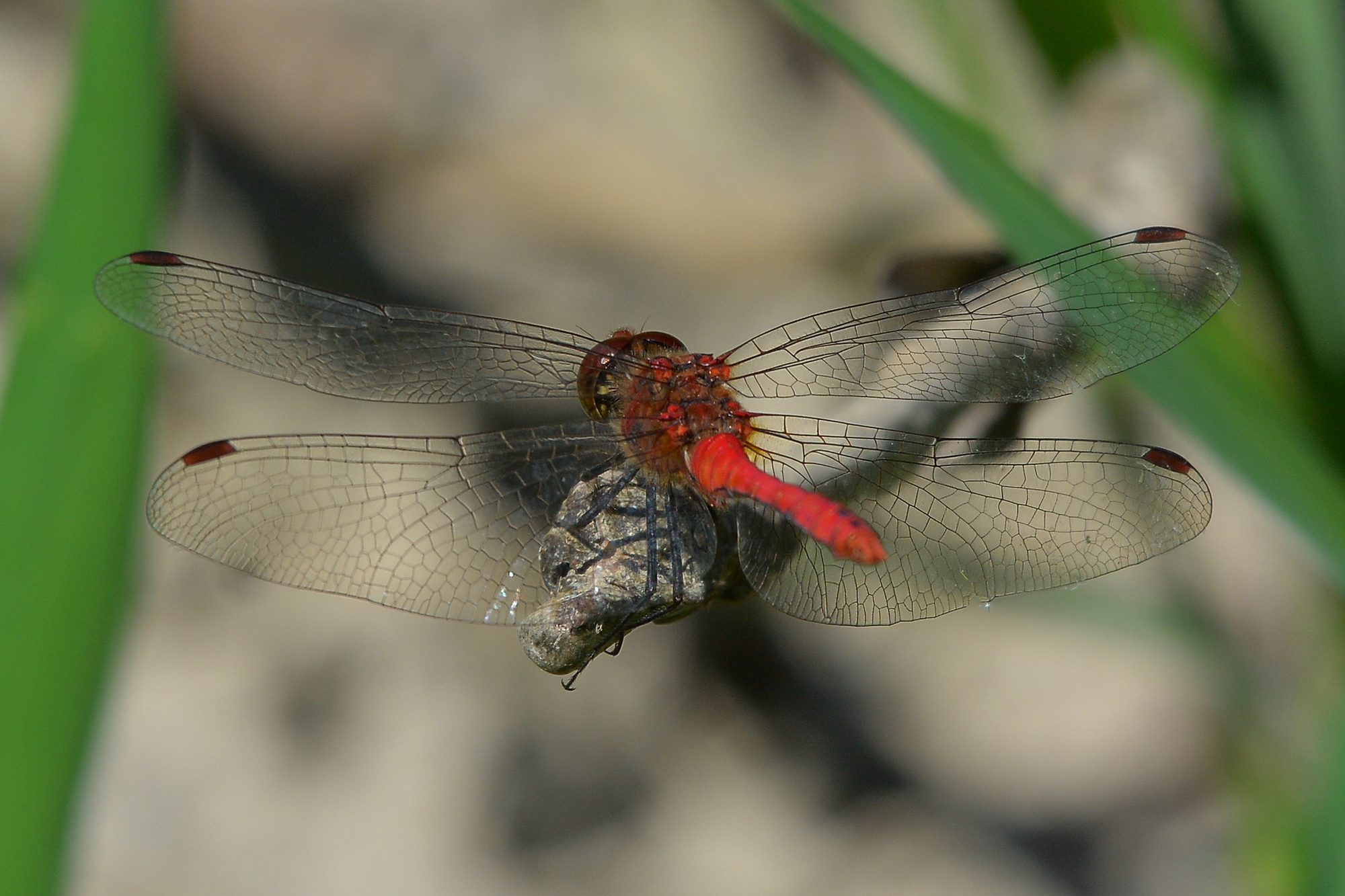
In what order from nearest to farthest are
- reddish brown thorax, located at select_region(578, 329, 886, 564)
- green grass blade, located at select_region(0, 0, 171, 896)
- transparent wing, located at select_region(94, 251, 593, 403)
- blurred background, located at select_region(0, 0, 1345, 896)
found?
green grass blade, located at select_region(0, 0, 171, 896), reddish brown thorax, located at select_region(578, 329, 886, 564), transparent wing, located at select_region(94, 251, 593, 403), blurred background, located at select_region(0, 0, 1345, 896)

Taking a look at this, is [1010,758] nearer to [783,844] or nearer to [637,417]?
[783,844]

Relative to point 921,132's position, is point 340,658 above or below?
below

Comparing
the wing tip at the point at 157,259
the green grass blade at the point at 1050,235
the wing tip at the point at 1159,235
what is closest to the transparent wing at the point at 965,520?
the green grass blade at the point at 1050,235

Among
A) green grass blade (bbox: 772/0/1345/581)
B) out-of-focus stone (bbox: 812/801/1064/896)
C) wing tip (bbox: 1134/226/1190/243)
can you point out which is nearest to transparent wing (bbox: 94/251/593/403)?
green grass blade (bbox: 772/0/1345/581)

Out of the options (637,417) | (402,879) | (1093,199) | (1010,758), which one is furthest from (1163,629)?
(402,879)

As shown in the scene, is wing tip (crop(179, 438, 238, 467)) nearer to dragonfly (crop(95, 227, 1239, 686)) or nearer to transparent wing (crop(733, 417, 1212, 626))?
dragonfly (crop(95, 227, 1239, 686))

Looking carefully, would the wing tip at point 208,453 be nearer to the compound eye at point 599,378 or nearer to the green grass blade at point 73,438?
the green grass blade at point 73,438
